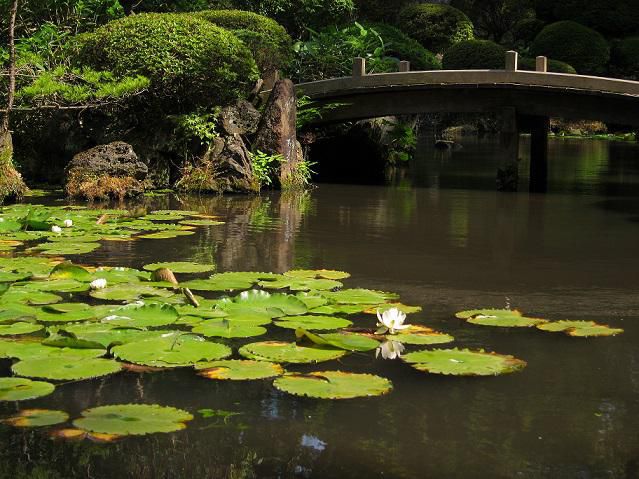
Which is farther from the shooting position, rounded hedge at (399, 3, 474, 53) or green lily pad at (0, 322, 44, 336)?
rounded hedge at (399, 3, 474, 53)

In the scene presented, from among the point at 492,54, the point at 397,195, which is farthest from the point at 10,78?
the point at 492,54

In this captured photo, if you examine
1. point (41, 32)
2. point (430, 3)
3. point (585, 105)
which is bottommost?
point (585, 105)

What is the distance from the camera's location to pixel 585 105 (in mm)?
16156

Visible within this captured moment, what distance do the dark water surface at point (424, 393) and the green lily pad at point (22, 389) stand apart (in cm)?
5

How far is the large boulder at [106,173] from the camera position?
1269cm

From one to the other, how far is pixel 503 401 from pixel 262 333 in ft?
4.73

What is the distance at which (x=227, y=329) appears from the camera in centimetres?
518

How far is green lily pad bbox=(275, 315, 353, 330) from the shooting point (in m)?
5.31

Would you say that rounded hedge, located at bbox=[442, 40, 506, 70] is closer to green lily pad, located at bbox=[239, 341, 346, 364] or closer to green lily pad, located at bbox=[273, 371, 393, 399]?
green lily pad, located at bbox=[239, 341, 346, 364]

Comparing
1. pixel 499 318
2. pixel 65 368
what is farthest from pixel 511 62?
pixel 65 368

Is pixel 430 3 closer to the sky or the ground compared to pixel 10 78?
closer to the sky

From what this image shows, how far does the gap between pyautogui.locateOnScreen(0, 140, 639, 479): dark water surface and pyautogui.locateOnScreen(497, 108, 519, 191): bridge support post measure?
6.04 metres

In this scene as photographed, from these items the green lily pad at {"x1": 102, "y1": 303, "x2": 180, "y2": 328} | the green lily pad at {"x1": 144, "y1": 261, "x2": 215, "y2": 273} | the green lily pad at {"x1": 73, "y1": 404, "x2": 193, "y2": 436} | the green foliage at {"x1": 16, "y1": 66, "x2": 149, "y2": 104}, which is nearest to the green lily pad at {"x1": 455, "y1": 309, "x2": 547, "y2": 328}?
the green lily pad at {"x1": 102, "y1": 303, "x2": 180, "y2": 328}

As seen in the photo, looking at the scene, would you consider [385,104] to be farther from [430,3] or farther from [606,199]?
[430,3]
